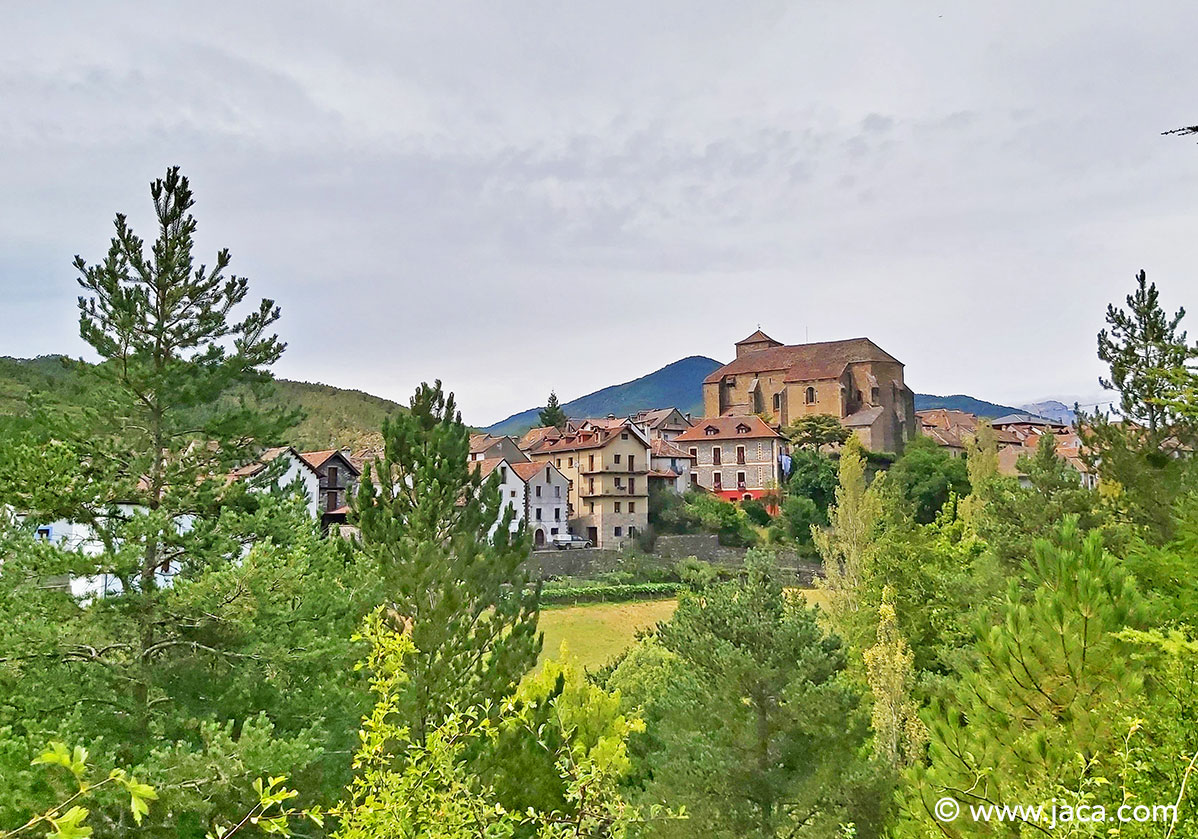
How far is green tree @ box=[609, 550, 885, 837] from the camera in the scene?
35.3 feet

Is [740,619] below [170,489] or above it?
below

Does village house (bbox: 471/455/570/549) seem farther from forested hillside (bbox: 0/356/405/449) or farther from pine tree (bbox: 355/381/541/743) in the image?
pine tree (bbox: 355/381/541/743)

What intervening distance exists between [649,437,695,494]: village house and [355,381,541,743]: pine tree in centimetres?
4677

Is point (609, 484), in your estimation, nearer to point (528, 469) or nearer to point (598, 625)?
point (528, 469)

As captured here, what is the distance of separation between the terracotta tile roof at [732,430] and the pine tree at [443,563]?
5195cm

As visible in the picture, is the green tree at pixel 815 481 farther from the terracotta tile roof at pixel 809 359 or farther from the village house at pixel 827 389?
the terracotta tile roof at pixel 809 359

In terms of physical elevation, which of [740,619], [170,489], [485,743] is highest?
[170,489]

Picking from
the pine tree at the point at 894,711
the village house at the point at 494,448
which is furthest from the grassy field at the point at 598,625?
the pine tree at the point at 894,711

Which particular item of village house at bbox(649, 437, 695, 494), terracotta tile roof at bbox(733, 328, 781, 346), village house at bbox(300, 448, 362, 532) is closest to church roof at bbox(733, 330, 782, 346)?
terracotta tile roof at bbox(733, 328, 781, 346)

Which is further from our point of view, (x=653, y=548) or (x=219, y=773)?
(x=653, y=548)

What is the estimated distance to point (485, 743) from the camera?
1145cm

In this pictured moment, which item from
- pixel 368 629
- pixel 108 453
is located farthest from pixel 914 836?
pixel 108 453

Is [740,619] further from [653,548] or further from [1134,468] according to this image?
[653,548]

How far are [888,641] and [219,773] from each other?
44.1ft
